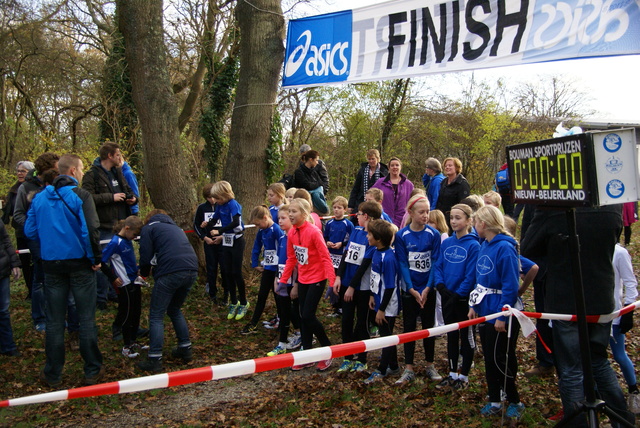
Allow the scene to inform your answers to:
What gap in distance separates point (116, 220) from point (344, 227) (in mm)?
3167

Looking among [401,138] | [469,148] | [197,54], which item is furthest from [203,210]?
[469,148]

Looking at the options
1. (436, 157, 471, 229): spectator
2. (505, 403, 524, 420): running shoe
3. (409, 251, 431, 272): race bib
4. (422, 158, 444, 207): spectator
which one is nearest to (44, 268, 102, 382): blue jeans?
(409, 251, 431, 272): race bib

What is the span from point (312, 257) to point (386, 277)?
3.03 feet

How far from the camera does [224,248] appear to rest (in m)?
7.66

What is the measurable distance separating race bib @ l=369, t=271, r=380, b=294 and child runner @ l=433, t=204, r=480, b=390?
0.61 meters

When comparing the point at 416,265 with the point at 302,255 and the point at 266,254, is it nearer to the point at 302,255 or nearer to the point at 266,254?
the point at 302,255

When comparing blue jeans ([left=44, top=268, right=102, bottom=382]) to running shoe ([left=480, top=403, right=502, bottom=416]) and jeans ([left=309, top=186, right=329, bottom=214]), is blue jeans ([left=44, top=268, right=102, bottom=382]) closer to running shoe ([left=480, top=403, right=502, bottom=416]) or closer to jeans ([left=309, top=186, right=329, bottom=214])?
running shoe ([left=480, top=403, right=502, bottom=416])

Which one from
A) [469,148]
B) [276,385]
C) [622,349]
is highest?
[469,148]

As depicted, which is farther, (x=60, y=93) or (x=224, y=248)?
(x=60, y=93)

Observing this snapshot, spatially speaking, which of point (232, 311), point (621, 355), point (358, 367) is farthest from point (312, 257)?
point (621, 355)

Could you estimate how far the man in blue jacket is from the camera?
514 cm

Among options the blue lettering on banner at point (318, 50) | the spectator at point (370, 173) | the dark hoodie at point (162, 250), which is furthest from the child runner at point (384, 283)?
the spectator at point (370, 173)

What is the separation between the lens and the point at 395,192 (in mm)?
8516

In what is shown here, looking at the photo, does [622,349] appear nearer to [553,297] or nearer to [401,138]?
[553,297]
